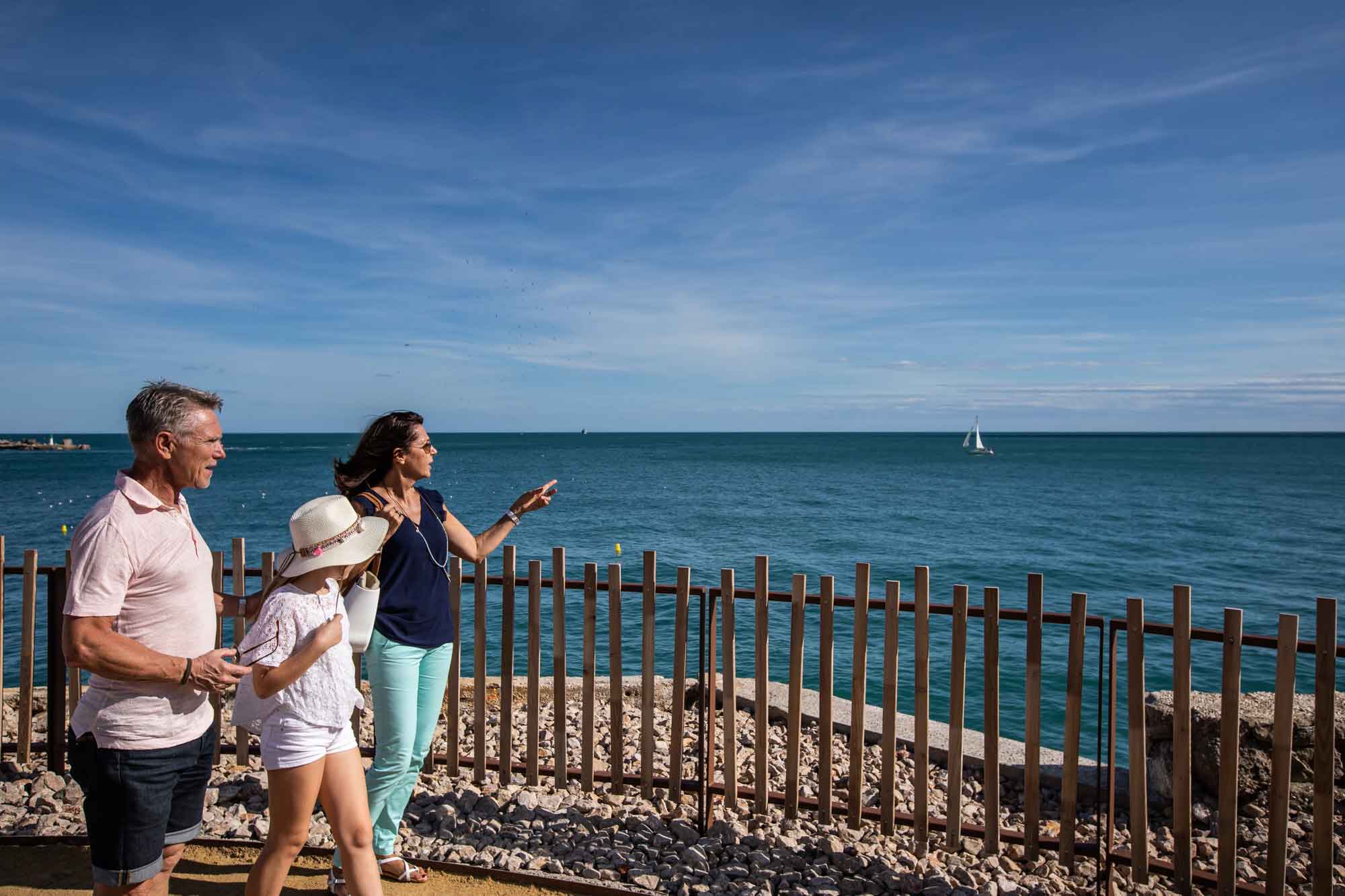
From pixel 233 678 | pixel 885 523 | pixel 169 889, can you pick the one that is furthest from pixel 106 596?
pixel 885 523

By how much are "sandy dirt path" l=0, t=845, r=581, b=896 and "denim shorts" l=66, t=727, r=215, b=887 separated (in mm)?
1258

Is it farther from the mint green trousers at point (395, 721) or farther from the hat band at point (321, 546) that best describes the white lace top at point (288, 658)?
the mint green trousers at point (395, 721)

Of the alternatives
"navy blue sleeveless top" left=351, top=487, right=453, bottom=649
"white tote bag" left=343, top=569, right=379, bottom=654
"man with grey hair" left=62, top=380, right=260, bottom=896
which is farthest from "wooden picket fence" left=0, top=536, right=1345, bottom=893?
"man with grey hair" left=62, top=380, right=260, bottom=896

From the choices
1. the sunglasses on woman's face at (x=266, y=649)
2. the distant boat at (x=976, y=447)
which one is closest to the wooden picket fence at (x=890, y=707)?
the sunglasses on woman's face at (x=266, y=649)

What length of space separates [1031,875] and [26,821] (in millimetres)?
5162

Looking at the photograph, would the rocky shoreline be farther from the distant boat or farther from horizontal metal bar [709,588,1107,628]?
the distant boat

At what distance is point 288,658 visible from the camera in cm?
308

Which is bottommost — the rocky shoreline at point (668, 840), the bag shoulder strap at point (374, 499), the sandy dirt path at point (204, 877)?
the rocky shoreline at point (668, 840)

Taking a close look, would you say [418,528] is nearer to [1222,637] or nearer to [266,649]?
[266,649]

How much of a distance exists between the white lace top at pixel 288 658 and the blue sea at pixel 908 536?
857cm

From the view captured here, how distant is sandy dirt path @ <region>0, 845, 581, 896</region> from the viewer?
4098 millimetres

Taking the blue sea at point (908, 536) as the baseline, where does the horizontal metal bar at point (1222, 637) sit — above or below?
above

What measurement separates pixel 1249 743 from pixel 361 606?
575cm

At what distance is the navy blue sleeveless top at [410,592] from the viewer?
4047mm
